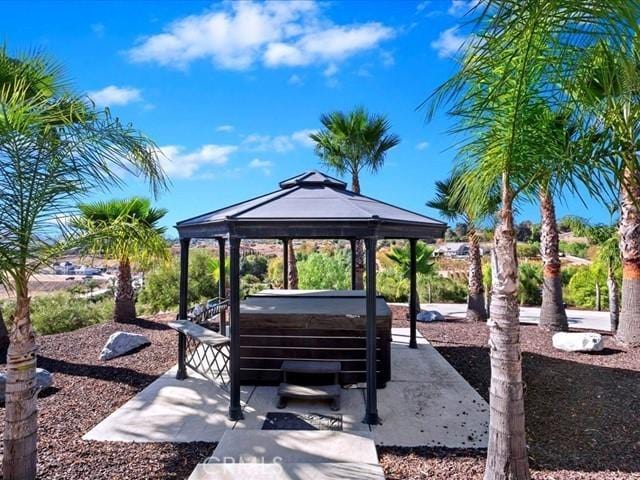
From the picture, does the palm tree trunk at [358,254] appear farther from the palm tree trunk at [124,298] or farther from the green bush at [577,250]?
the green bush at [577,250]

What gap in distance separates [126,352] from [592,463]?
779 centimetres

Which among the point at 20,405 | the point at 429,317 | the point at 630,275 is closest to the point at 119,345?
the point at 20,405

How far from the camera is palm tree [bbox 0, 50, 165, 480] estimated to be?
A: 333cm

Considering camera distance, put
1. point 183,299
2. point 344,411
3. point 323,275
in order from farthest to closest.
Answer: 1. point 323,275
2. point 183,299
3. point 344,411

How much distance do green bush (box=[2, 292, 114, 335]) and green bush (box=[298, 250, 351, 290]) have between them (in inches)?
286

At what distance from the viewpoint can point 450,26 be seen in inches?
107

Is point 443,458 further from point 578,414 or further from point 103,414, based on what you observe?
point 103,414

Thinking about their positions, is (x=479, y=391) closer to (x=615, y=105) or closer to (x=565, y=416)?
(x=565, y=416)

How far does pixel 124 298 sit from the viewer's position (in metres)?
11.0

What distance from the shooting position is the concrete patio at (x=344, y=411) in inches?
174

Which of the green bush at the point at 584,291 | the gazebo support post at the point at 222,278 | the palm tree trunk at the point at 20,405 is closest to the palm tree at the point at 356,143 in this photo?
the gazebo support post at the point at 222,278

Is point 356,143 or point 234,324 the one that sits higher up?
point 356,143

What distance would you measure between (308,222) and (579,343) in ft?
21.8

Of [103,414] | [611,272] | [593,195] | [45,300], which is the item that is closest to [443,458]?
[593,195]
